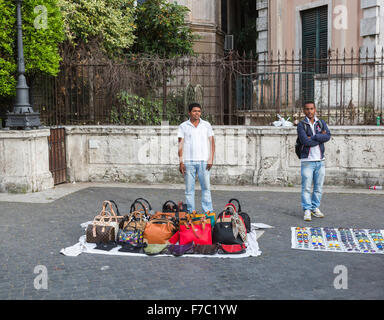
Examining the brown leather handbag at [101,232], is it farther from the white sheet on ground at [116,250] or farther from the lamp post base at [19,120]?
the lamp post base at [19,120]

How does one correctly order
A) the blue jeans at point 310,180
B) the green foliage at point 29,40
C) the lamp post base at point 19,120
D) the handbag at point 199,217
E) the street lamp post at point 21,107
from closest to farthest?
the handbag at point 199,217, the blue jeans at point 310,180, the street lamp post at point 21,107, the lamp post base at point 19,120, the green foliage at point 29,40

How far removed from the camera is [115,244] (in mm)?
6457

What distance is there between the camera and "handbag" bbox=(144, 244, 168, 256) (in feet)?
20.0

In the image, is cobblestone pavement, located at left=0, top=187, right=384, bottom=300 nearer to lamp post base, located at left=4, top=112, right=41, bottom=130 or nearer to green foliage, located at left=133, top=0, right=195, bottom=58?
lamp post base, located at left=4, top=112, right=41, bottom=130

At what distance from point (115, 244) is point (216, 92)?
601cm

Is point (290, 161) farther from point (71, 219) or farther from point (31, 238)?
point (31, 238)

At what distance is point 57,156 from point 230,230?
624 centimetres

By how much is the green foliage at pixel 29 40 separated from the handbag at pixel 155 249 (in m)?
6.29

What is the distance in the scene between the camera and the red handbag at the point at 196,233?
623 cm

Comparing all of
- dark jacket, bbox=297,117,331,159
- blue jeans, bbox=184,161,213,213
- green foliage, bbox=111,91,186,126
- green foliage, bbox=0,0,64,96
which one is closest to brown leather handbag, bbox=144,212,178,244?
blue jeans, bbox=184,161,213,213

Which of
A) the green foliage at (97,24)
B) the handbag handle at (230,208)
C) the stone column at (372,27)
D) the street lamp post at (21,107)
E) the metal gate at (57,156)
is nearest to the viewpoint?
the handbag handle at (230,208)

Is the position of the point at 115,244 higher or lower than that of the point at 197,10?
lower

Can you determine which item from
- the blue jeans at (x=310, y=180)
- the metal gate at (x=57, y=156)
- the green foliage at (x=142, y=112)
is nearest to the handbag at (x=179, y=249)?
the blue jeans at (x=310, y=180)
